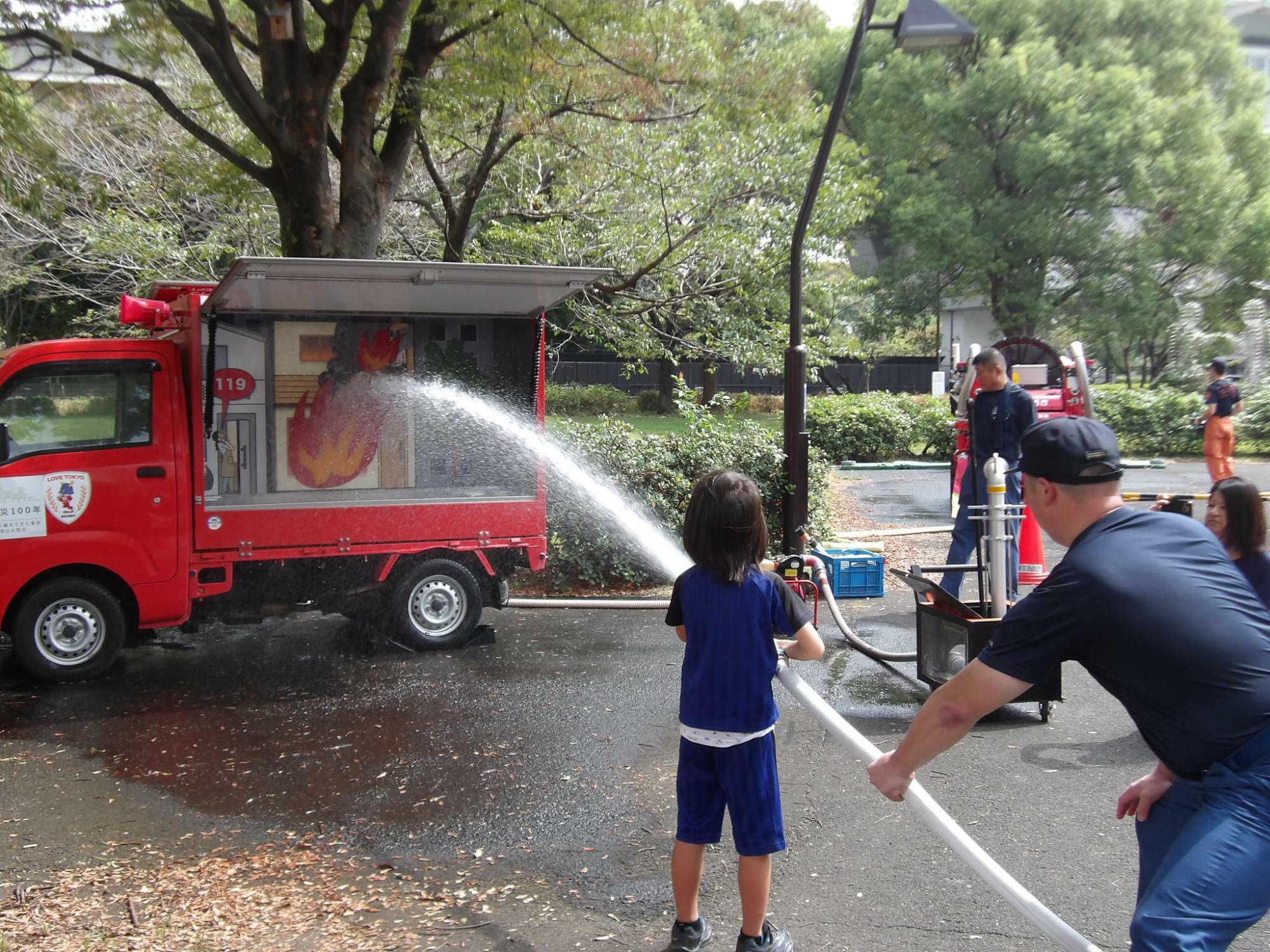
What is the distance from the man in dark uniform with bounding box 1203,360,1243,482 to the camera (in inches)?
549

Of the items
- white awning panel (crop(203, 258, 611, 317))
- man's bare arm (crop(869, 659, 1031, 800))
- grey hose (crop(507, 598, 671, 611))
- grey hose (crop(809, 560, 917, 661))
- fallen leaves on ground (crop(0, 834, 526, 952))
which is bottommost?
fallen leaves on ground (crop(0, 834, 526, 952))

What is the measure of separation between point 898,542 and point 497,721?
699 centimetres

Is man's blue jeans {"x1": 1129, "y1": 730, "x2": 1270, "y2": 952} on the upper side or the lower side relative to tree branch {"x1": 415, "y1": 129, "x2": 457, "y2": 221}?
lower

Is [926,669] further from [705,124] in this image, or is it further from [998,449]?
[705,124]

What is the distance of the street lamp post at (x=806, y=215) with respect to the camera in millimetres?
8531

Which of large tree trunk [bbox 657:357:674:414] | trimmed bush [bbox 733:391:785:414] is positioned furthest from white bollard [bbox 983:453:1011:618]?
large tree trunk [bbox 657:357:674:414]

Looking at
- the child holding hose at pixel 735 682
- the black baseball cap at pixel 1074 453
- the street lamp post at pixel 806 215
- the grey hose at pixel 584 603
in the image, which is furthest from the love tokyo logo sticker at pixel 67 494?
the black baseball cap at pixel 1074 453

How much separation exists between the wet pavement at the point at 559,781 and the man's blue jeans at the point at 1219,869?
5.34ft

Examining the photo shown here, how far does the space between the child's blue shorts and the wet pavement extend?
0.53 m

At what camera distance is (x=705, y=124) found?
11727mm

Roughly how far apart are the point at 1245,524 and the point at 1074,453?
2.23m

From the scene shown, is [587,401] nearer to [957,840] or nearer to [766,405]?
[766,405]

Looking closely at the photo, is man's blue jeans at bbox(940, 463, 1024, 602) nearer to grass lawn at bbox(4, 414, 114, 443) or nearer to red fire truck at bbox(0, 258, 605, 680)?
red fire truck at bbox(0, 258, 605, 680)


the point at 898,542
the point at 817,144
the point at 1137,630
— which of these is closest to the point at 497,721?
the point at 1137,630
